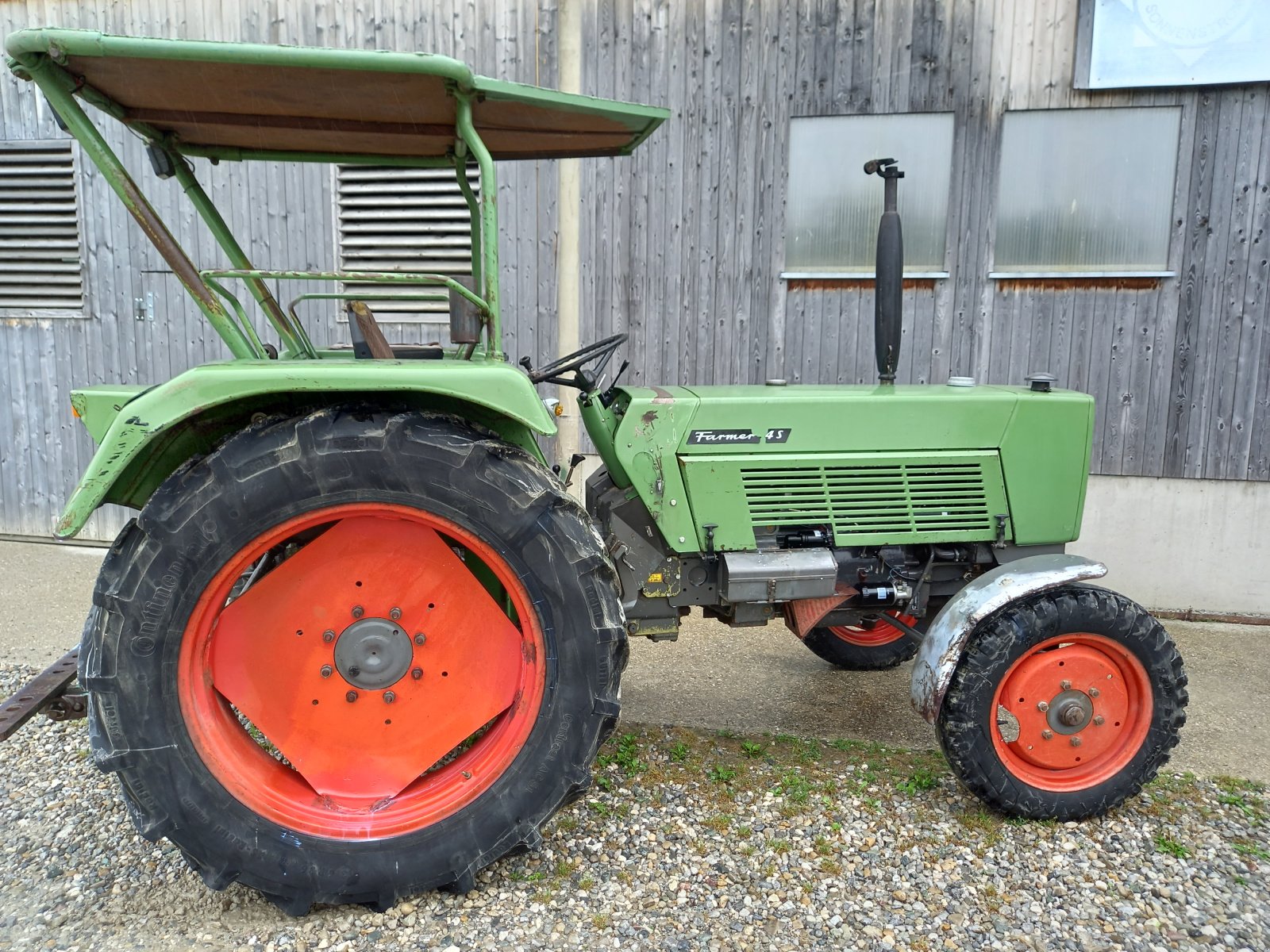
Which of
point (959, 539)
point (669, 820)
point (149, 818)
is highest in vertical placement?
point (959, 539)

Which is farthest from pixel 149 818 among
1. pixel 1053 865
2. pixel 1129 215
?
pixel 1129 215

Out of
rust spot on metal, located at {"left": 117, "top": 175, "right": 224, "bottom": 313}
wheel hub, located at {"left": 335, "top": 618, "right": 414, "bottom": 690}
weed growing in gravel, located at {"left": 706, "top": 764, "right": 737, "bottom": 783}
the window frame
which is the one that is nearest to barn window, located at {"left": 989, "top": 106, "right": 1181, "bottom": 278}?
weed growing in gravel, located at {"left": 706, "top": 764, "right": 737, "bottom": 783}

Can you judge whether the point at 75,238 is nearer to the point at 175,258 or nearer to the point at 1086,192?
the point at 175,258

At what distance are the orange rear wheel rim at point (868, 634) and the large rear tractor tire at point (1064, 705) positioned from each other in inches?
43.0

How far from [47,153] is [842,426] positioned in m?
5.41

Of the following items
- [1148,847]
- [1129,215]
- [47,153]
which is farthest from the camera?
[47,153]

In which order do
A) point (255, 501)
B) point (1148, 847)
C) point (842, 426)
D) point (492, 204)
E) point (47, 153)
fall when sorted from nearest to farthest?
point (255, 501)
point (492, 204)
point (1148, 847)
point (842, 426)
point (47, 153)

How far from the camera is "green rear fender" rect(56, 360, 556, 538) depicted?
6.03 feet

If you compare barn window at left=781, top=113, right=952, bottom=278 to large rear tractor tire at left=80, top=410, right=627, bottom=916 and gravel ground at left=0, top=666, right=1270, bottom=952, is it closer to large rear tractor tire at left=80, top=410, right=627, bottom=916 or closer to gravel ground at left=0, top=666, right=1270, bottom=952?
gravel ground at left=0, top=666, right=1270, bottom=952

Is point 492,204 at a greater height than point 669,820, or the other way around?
point 492,204

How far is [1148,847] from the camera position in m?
2.28

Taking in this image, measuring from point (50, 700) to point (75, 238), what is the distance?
4.24 meters

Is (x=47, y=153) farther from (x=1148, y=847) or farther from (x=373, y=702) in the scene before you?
(x=1148, y=847)

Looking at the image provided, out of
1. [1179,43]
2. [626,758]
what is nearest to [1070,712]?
[626,758]
